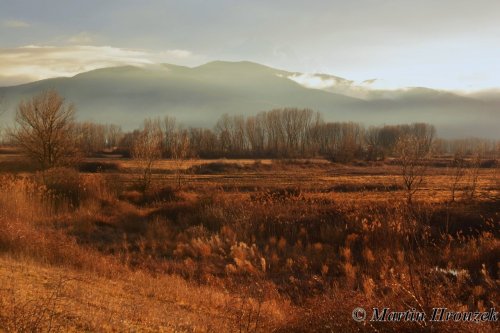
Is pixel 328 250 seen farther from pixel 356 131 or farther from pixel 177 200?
pixel 356 131

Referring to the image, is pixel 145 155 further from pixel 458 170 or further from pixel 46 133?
pixel 458 170

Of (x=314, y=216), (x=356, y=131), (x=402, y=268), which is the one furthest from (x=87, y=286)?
(x=356, y=131)

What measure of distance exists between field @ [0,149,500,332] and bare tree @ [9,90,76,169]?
38.1 feet

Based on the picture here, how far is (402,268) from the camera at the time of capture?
986 centimetres

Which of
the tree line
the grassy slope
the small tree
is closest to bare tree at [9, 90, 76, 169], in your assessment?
the tree line

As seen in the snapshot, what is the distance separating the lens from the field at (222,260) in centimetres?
548

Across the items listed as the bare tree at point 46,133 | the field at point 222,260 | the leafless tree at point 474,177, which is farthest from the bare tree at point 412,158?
the bare tree at point 46,133

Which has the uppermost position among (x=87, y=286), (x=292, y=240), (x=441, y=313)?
(x=441, y=313)

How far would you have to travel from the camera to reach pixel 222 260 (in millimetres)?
12117

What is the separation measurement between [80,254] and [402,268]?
26.2ft

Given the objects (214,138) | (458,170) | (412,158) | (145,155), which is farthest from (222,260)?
(214,138)

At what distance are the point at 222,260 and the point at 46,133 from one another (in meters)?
24.6

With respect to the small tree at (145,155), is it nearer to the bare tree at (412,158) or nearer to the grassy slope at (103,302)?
the bare tree at (412,158)

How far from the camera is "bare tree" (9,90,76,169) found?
30620mm
